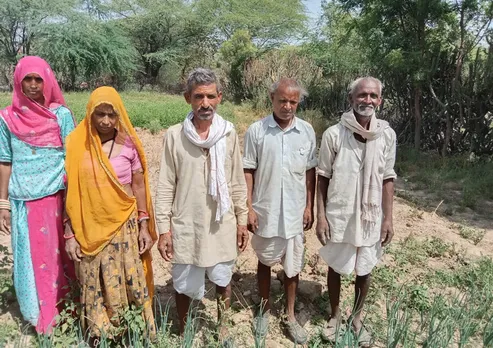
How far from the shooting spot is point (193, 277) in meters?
2.31

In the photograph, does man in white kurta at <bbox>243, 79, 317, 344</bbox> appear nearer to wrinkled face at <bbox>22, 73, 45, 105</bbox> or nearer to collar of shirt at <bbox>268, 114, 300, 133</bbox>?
collar of shirt at <bbox>268, 114, 300, 133</bbox>

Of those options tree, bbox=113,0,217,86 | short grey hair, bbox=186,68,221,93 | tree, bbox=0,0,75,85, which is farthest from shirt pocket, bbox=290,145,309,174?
tree, bbox=113,0,217,86

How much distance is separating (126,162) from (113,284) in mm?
672

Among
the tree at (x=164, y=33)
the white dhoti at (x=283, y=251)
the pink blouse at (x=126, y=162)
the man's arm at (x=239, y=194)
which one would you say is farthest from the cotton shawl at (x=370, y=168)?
the tree at (x=164, y=33)

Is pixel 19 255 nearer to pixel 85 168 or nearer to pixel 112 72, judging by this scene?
pixel 85 168

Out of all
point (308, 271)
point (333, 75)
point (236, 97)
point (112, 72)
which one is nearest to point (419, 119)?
point (333, 75)

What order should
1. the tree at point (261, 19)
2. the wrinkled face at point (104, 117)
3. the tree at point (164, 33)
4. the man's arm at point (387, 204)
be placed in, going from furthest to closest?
1. the tree at point (164, 33)
2. the tree at point (261, 19)
3. the man's arm at point (387, 204)
4. the wrinkled face at point (104, 117)

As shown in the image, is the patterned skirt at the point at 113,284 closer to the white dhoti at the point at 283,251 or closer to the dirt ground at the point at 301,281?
the dirt ground at the point at 301,281

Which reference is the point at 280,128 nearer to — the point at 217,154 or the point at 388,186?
the point at 217,154

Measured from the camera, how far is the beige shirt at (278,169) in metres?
2.38

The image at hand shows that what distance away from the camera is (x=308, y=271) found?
343 cm

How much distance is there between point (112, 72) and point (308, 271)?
66.6 ft

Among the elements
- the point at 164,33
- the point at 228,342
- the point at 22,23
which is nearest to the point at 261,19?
the point at 164,33

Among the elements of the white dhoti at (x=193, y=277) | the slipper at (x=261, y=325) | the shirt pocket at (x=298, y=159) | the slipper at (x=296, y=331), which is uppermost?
the shirt pocket at (x=298, y=159)
